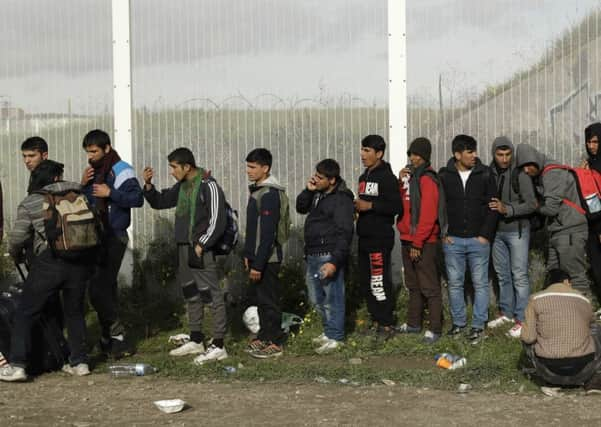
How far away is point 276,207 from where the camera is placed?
Result: 9422 millimetres

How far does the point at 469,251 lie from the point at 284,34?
130 inches

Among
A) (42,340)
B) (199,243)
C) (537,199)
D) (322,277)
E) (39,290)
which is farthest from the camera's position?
(537,199)

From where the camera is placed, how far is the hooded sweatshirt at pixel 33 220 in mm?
8648

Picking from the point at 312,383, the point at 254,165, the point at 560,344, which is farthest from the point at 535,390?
the point at 254,165

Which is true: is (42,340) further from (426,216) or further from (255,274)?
(426,216)

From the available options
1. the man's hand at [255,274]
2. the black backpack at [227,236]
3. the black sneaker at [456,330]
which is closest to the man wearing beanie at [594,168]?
the black sneaker at [456,330]

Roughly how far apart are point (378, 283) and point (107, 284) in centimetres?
250

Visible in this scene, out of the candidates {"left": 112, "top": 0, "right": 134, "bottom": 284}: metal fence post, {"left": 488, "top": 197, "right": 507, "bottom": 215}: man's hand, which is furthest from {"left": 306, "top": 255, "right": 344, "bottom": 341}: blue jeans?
{"left": 112, "top": 0, "right": 134, "bottom": 284}: metal fence post

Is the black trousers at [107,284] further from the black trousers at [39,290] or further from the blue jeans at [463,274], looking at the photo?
the blue jeans at [463,274]

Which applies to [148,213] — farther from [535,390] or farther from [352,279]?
[535,390]

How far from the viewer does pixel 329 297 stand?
9672 millimetres

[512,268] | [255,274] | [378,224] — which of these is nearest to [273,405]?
[255,274]

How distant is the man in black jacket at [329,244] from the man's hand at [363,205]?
6.9 inches

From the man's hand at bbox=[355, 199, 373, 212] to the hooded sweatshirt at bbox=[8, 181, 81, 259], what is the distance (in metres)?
2.64
